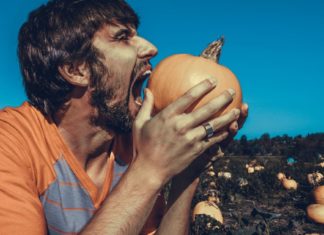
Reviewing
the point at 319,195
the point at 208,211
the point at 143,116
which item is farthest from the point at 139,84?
the point at 319,195

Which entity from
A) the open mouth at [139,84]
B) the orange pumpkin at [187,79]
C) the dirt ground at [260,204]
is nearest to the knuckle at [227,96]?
the orange pumpkin at [187,79]

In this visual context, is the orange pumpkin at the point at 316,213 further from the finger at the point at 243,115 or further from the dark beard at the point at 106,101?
the dark beard at the point at 106,101

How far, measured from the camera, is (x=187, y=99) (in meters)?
2.71

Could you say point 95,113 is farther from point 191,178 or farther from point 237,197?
point 237,197

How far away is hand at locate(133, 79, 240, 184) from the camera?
2725 mm

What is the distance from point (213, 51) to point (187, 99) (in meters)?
0.70

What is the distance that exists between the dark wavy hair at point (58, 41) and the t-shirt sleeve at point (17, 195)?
0.86m

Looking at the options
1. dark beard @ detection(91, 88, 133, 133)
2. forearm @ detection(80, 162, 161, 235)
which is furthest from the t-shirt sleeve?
dark beard @ detection(91, 88, 133, 133)

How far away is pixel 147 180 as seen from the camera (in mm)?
2715

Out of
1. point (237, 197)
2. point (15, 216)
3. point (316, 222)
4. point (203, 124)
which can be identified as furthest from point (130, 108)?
point (237, 197)

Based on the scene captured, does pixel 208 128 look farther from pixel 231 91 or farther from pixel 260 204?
pixel 260 204

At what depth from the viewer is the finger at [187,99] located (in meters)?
2.71

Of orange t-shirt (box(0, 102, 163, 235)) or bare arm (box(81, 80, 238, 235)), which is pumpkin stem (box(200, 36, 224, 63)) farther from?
orange t-shirt (box(0, 102, 163, 235))

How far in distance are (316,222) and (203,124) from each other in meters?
5.84
